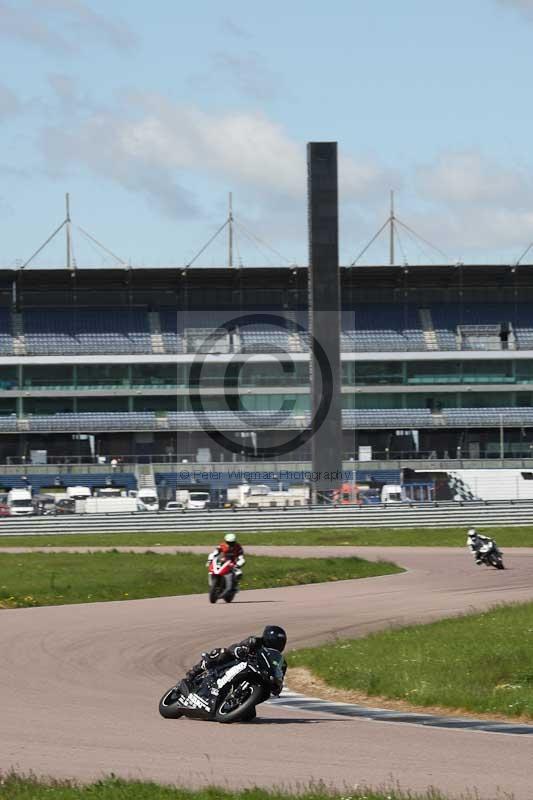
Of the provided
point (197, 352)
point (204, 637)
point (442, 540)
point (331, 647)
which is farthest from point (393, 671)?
point (197, 352)

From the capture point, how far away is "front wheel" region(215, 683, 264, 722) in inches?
541

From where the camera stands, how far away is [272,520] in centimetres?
5584

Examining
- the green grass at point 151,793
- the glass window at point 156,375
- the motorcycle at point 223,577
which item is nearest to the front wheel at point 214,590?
the motorcycle at point 223,577

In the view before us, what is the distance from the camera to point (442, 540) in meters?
50.6

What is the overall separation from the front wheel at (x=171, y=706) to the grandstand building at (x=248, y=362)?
69.8m

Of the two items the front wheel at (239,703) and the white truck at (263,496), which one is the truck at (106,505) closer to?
the white truck at (263,496)

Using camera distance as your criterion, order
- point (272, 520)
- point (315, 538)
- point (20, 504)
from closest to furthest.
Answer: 1. point (315, 538)
2. point (272, 520)
3. point (20, 504)

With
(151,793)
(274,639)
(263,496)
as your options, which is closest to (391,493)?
(263,496)

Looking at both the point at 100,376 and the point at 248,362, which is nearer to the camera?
the point at 248,362

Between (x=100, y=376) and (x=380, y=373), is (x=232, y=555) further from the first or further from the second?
(x=380, y=373)

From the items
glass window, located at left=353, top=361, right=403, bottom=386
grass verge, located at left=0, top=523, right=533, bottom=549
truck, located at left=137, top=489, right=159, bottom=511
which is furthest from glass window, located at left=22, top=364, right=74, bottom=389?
grass verge, located at left=0, top=523, right=533, bottom=549

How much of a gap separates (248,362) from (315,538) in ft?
120

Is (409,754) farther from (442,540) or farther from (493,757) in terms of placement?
(442,540)

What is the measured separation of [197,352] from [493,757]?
76388mm
